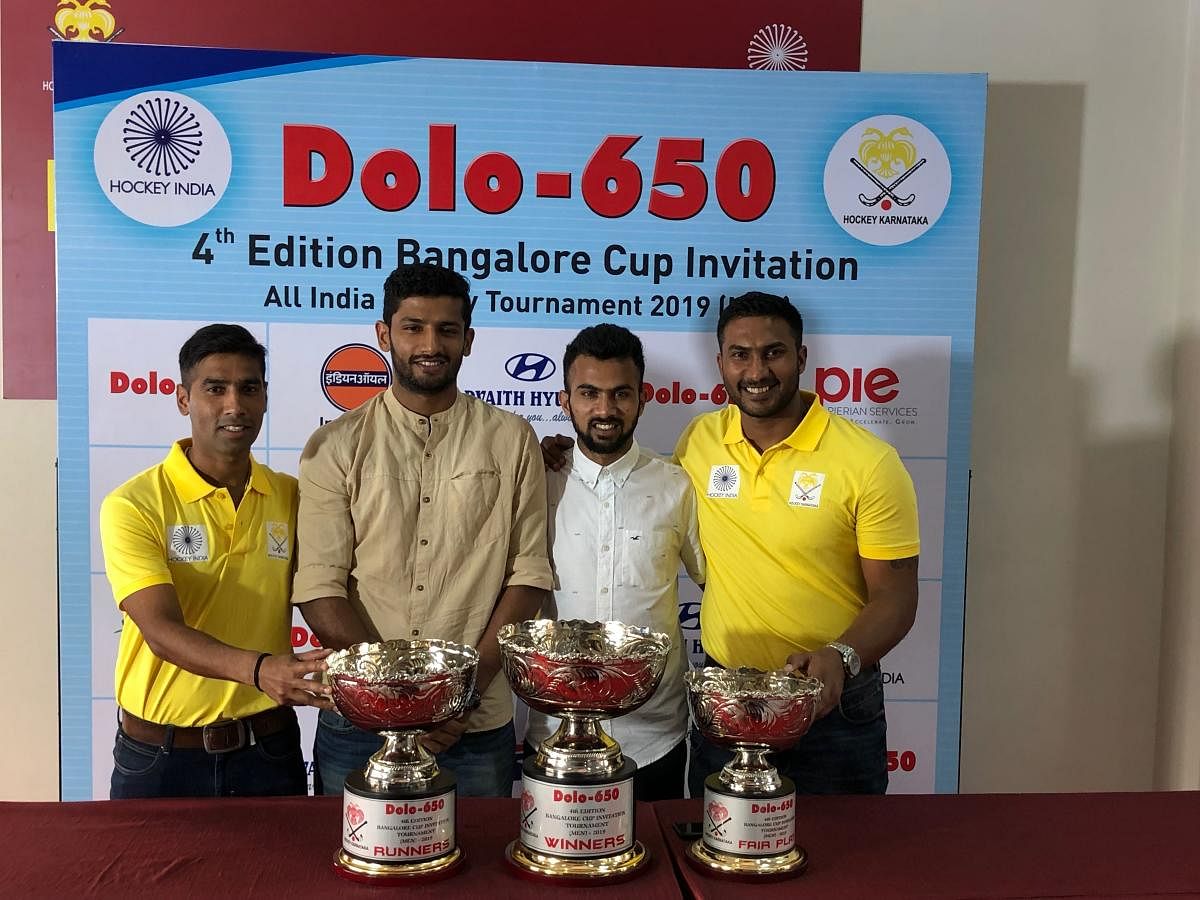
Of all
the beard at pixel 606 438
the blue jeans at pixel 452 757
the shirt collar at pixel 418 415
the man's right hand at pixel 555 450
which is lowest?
the blue jeans at pixel 452 757

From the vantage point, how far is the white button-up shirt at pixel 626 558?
8.07 feet

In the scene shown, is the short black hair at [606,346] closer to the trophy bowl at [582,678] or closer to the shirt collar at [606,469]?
the shirt collar at [606,469]

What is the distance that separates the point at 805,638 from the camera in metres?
2.41

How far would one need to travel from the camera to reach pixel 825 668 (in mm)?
1963

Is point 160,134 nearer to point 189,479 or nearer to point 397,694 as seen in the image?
point 189,479

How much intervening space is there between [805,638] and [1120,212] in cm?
183

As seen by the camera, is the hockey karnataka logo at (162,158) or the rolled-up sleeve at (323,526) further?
the hockey karnataka logo at (162,158)

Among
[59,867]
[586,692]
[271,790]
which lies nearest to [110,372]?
[271,790]

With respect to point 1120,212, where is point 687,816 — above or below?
below

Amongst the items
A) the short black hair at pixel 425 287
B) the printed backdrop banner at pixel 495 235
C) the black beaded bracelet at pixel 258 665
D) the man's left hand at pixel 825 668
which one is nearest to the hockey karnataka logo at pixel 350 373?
the printed backdrop banner at pixel 495 235

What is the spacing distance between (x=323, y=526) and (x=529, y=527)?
46 cm

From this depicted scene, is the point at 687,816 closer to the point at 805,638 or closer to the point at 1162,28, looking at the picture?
the point at 805,638

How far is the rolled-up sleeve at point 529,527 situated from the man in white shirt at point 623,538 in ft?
0.26

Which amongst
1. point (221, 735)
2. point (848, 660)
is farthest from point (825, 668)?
point (221, 735)
